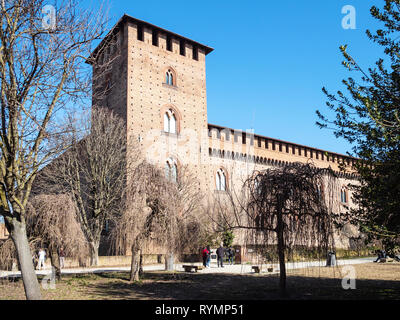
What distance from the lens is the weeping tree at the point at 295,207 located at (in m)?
9.09

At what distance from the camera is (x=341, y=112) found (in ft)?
24.7

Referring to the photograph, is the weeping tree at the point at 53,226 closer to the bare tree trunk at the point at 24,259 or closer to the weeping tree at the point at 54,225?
the weeping tree at the point at 54,225

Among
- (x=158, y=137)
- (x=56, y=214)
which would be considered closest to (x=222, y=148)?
(x=158, y=137)

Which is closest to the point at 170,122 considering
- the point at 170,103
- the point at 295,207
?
the point at 170,103

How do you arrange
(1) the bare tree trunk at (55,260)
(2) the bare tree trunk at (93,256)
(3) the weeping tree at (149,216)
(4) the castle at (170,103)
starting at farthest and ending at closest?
(4) the castle at (170,103)
(2) the bare tree trunk at (93,256)
(1) the bare tree trunk at (55,260)
(3) the weeping tree at (149,216)

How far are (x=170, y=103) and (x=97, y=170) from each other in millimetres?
7927

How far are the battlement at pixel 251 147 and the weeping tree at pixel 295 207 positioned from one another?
64.2 ft

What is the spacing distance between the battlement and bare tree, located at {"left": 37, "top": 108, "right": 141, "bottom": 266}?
902cm

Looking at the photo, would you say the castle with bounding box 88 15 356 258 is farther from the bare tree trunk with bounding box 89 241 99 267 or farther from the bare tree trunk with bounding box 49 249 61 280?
the bare tree trunk with bounding box 49 249 61 280

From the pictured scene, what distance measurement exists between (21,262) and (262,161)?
85.0 ft

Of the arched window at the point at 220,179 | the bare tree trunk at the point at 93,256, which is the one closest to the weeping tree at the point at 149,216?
the bare tree trunk at the point at 93,256

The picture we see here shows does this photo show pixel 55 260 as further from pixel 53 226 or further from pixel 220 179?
pixel 220 179

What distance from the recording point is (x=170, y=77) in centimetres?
2764
